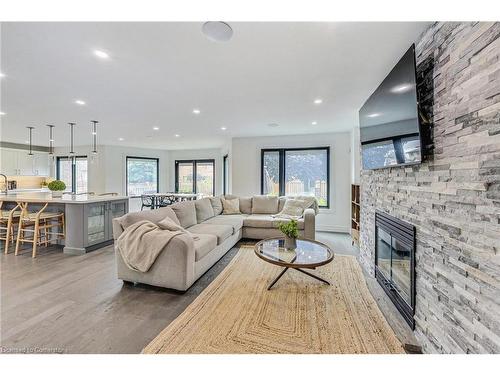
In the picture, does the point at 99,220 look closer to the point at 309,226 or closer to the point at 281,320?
the point at 281,320

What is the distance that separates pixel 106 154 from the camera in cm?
754

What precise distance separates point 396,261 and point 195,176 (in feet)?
25.8

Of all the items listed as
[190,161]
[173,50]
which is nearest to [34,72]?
[173,50]

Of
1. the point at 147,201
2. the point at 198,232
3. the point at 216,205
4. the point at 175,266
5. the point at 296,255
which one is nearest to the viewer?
the point at 175,266

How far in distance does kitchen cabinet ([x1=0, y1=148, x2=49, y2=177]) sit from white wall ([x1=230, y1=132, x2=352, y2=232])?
278 inches

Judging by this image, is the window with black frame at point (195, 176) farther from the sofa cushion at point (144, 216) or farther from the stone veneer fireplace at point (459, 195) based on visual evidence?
the stone veneer fireplace at point (459, 195)

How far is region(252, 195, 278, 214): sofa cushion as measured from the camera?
4.99 meters

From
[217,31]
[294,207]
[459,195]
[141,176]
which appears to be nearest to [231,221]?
[294,207]

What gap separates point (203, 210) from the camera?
170 inches

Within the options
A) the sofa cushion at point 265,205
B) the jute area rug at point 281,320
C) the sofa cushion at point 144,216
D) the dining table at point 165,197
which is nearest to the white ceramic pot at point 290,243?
the jute area rug at point 281,320

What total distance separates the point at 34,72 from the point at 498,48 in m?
3.93

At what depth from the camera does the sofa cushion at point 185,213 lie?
357cm

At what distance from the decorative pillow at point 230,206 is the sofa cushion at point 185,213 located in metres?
1.14
